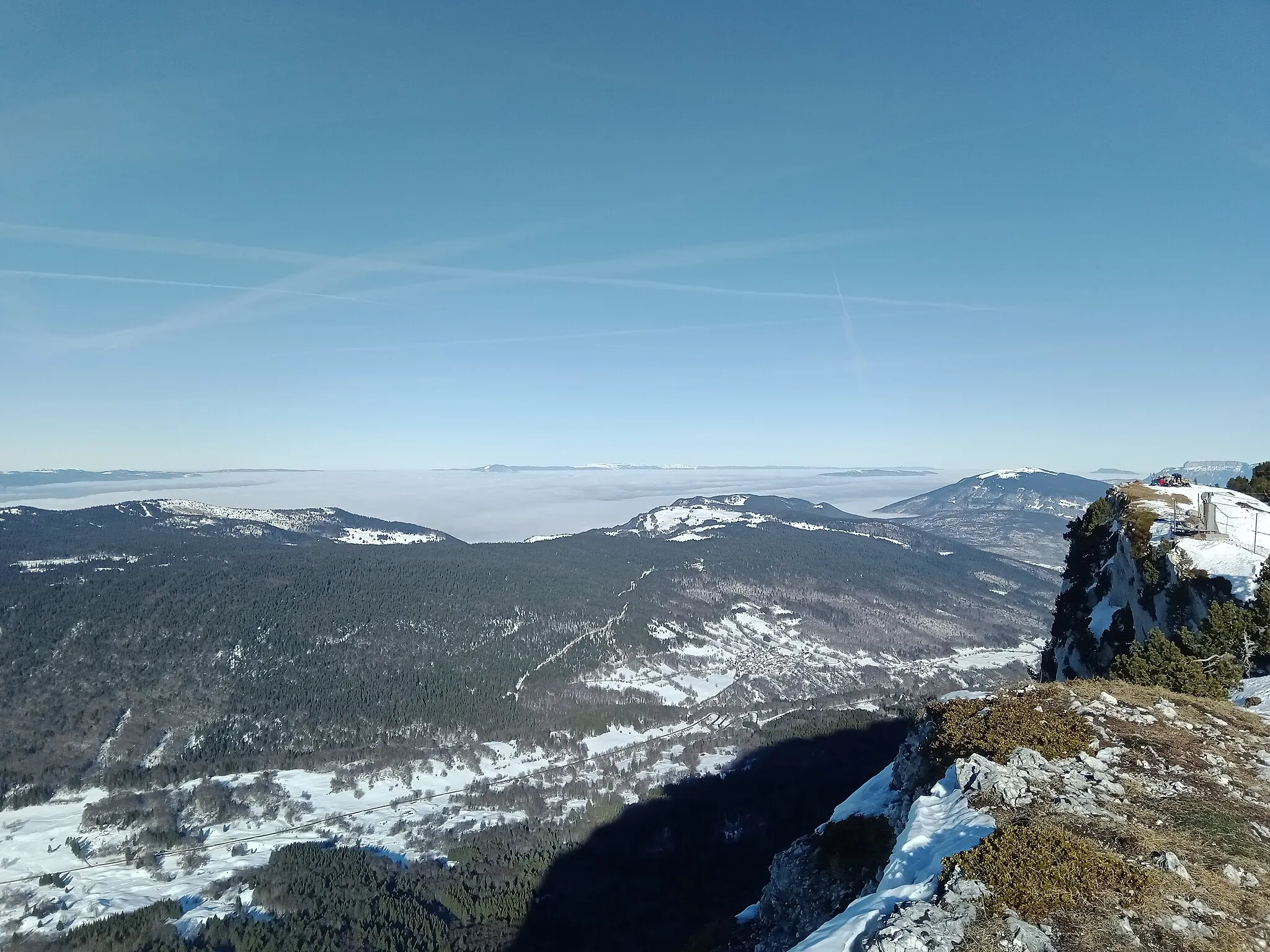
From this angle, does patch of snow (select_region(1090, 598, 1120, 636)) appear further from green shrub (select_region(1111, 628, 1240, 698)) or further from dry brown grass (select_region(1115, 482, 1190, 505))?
green shrub (select_region(1111, 628, 1240, 698))

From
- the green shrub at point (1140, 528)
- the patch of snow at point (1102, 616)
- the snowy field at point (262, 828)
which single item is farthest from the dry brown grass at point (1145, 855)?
the snowy field at point (262, 828)

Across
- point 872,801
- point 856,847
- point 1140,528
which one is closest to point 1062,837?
point 856,847

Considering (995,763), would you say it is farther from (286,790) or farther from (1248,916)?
(286,790)

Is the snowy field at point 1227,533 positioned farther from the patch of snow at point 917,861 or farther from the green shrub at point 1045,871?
the green shrub at point 1045,871

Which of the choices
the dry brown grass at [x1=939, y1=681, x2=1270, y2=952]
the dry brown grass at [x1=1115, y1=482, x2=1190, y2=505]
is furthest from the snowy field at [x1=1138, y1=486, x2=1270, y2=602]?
the dry brown grass at [x1=939, y1=681, x2=1270, y2=952]

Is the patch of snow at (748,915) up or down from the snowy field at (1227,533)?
down

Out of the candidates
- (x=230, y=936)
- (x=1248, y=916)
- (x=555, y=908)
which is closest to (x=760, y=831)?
(x=555, y=908)
